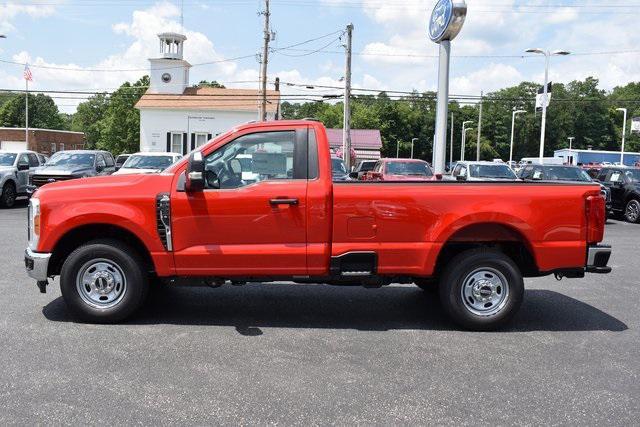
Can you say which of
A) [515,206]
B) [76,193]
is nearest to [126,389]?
[76,193]

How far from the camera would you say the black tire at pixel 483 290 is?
591 centimetres

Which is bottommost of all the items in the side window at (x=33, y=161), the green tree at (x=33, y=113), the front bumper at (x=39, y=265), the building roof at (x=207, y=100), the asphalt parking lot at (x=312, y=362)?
the asphalt parking lot at (x=312, y=362)

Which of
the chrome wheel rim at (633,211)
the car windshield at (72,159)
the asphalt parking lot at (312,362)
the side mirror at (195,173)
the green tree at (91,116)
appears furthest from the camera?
the green tree at (91,116)

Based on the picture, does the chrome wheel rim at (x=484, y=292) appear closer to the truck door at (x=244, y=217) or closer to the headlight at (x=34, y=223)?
the truck door at (x=244, y=217)

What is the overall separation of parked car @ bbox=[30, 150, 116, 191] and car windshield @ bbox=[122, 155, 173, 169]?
53.1 inches

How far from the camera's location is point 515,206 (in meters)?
5.85

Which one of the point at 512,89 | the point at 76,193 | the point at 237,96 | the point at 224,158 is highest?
the point at 512,89

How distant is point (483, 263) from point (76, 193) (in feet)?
13.4

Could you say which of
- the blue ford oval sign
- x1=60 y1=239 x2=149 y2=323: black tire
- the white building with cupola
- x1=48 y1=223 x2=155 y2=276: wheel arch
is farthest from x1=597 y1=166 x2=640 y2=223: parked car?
the white building with cupola

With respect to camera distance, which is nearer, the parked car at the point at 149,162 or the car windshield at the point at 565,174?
the parked car at the point at 149,162

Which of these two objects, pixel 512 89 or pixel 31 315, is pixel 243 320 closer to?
pixel 31 315

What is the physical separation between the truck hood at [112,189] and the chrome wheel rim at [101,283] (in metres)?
0.65

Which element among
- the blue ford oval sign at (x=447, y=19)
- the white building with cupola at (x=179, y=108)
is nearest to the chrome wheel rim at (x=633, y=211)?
the blue ford oval sign at (x=447, y=19)

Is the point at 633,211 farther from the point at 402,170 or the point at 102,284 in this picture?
the point at 102,284
